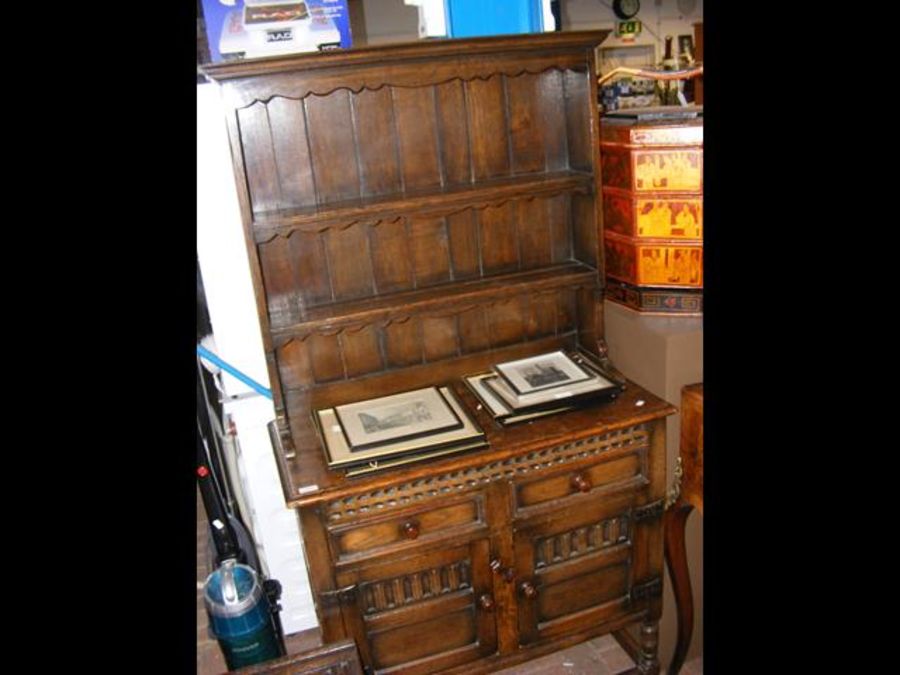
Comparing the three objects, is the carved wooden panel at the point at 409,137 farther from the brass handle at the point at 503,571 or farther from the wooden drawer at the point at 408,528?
the brass handle at the point at 503,571

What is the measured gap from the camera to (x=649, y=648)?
2008 millimetres

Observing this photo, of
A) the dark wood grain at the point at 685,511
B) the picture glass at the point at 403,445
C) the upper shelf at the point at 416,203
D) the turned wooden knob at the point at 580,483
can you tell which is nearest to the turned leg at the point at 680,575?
the dark wood grain at the point at 685,511

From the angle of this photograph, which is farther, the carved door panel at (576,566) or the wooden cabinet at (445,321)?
the carved door panel at (576,566)

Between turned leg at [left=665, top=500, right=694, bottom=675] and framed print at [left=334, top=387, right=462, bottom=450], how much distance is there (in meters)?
0.72

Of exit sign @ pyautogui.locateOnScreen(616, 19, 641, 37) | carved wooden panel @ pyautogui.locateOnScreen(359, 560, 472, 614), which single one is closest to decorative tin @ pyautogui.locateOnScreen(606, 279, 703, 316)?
carved wooden panel @ pyautogui.locateOnScreen(359, 560, 472, 614)

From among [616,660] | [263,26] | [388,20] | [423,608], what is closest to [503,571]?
[423,608]

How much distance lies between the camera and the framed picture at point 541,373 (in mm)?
1838

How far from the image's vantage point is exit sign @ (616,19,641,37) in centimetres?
656

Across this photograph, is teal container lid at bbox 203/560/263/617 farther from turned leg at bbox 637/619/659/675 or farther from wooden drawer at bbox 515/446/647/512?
turned leg at bbox 637/619/659/675

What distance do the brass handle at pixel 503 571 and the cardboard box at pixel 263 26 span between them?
1.32m

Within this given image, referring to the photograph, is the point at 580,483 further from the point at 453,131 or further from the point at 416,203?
the point at 453,131

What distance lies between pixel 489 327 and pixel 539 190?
1.52 feet
